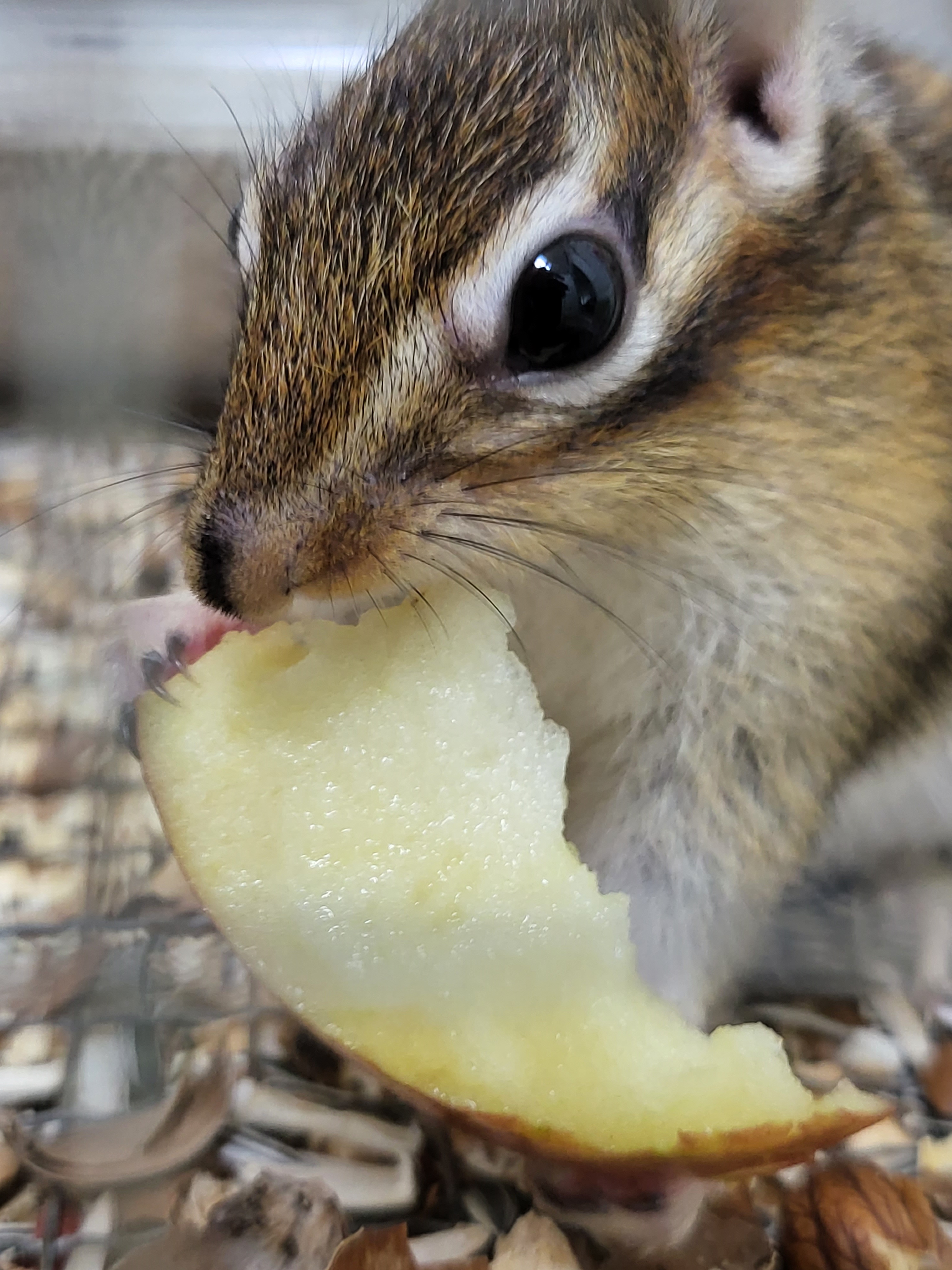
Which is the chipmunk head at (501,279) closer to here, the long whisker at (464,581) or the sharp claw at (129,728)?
the long whisker at (464,581)

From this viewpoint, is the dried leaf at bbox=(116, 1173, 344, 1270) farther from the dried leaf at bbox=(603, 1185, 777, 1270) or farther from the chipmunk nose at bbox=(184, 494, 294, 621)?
the chipmunk nose at bbox=(184, 494, 294, 621)

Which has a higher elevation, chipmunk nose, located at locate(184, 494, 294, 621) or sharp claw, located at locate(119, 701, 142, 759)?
chipmunk nose, located at locate(184, 494, 294, 621)

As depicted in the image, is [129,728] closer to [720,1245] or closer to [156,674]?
[156,674]

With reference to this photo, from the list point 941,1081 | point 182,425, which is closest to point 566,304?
point 182,425

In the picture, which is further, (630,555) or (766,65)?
(630,555)

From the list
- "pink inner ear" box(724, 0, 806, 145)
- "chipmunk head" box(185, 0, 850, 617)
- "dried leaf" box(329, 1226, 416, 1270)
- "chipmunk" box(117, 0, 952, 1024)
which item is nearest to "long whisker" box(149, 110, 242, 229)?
"chipmunk" box(117, 0, 952, 1024)
